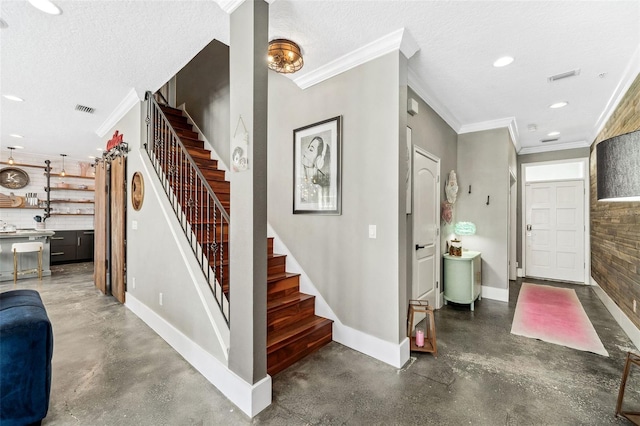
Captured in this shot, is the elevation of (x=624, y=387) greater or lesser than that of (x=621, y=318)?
greater

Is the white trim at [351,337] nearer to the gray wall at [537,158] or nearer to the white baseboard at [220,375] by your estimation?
the white baseboard at [220,375]

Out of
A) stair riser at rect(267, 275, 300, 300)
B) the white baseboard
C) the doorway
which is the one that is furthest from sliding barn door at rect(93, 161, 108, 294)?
the doorway

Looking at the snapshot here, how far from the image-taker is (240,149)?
189cm

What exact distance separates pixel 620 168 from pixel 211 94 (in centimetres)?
499

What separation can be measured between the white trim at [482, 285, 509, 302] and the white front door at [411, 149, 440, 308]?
114 cm

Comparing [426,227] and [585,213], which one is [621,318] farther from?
[585,213]

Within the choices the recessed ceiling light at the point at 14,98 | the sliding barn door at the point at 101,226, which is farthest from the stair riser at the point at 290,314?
the recessed ceiling light at the point at 14,98

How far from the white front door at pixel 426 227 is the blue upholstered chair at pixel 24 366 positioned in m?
3.09

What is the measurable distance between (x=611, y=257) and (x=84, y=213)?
1112 centimetres

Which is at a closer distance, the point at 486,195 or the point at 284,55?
the point at 284,55

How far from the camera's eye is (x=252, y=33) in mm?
1817

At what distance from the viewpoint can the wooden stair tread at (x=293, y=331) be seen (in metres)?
2.34

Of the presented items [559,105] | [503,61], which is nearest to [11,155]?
[503,61]

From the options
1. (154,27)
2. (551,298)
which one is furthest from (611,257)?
A: (154,27)
